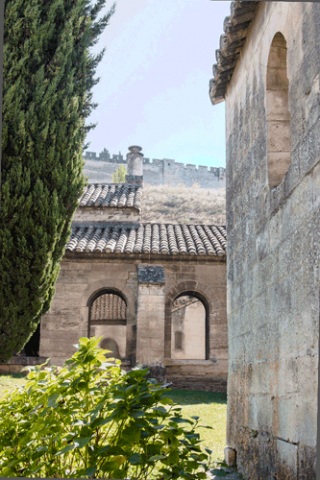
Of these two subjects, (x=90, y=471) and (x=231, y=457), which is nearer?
(x=90, y=471)

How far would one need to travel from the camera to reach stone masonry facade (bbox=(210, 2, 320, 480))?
3.34 metres

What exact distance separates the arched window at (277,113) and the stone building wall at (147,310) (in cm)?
868

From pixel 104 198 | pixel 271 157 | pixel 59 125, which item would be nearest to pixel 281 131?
pixel 271 157

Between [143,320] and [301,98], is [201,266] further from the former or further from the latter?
[301,98]

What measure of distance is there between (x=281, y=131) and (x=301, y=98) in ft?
3.06

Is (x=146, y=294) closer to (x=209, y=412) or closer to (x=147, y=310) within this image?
(x=147, y=310)

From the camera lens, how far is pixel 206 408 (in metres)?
9.73

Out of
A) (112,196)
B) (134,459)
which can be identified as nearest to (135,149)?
(112,196)

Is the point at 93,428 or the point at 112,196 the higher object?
the point at 112,196

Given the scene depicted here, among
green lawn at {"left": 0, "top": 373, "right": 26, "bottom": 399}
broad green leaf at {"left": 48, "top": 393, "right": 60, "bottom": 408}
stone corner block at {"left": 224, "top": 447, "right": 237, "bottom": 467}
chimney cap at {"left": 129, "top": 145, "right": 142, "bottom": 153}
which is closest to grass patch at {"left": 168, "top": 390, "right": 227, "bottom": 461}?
stone corner block at {"left": 224, "top": 447, "right": 237, "bottom": 467}

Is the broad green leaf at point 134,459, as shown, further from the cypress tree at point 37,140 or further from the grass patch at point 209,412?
the cypress tree at point 37,140

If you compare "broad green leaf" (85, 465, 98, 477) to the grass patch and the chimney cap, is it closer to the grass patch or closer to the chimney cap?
the grass patch

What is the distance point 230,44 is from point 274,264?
2909 millimetres

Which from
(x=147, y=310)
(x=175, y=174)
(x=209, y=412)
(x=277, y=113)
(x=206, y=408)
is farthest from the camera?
(x=175, y=174)
